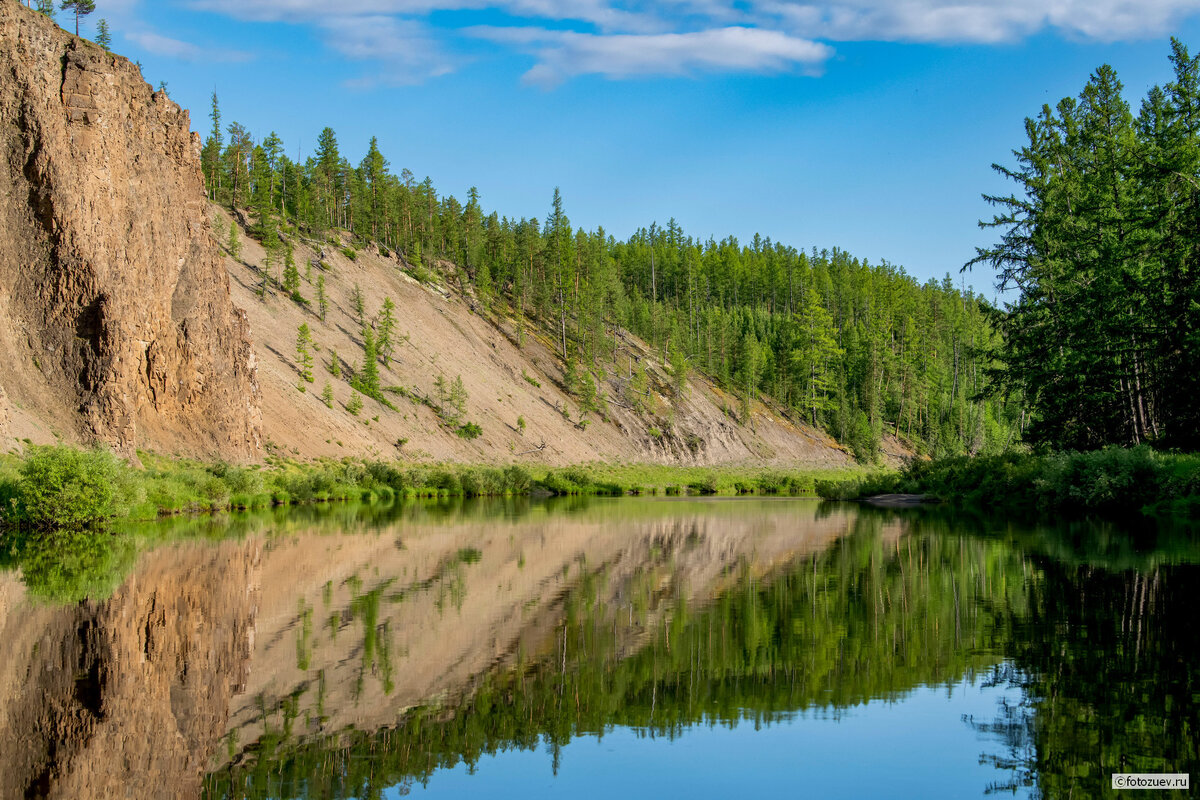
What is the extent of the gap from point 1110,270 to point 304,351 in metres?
47.2

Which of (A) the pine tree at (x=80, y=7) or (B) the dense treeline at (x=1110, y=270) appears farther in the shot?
(A) the pine tree at (x=80, y=7)

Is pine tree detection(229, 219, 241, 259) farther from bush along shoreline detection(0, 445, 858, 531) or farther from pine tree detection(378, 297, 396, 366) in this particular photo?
bush along shoreline detection(0, 445, 858, 531)

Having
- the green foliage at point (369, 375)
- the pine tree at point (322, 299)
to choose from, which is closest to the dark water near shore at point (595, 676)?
the green foliage at point (369, 375)

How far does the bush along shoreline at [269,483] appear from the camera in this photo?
29234 mm

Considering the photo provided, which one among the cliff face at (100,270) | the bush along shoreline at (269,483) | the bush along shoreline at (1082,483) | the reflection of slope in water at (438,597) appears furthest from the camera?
the cliff face at (100,270)

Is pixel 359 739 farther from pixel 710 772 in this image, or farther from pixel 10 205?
pixel 10 205

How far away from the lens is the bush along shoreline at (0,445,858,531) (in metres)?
29.2

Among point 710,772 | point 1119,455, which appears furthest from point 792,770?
point 1119,455

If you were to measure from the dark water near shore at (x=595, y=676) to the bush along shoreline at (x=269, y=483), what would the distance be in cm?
747

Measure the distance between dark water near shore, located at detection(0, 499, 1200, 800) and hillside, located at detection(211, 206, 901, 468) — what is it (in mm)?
38307

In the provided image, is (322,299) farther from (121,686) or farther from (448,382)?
(121,686)

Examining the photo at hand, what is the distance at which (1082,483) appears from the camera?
120ft

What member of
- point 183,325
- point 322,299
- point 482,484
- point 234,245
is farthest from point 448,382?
point 183,325

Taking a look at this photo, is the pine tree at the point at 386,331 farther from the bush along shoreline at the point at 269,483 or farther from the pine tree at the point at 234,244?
the bush along shoreline at the point at 269,483
